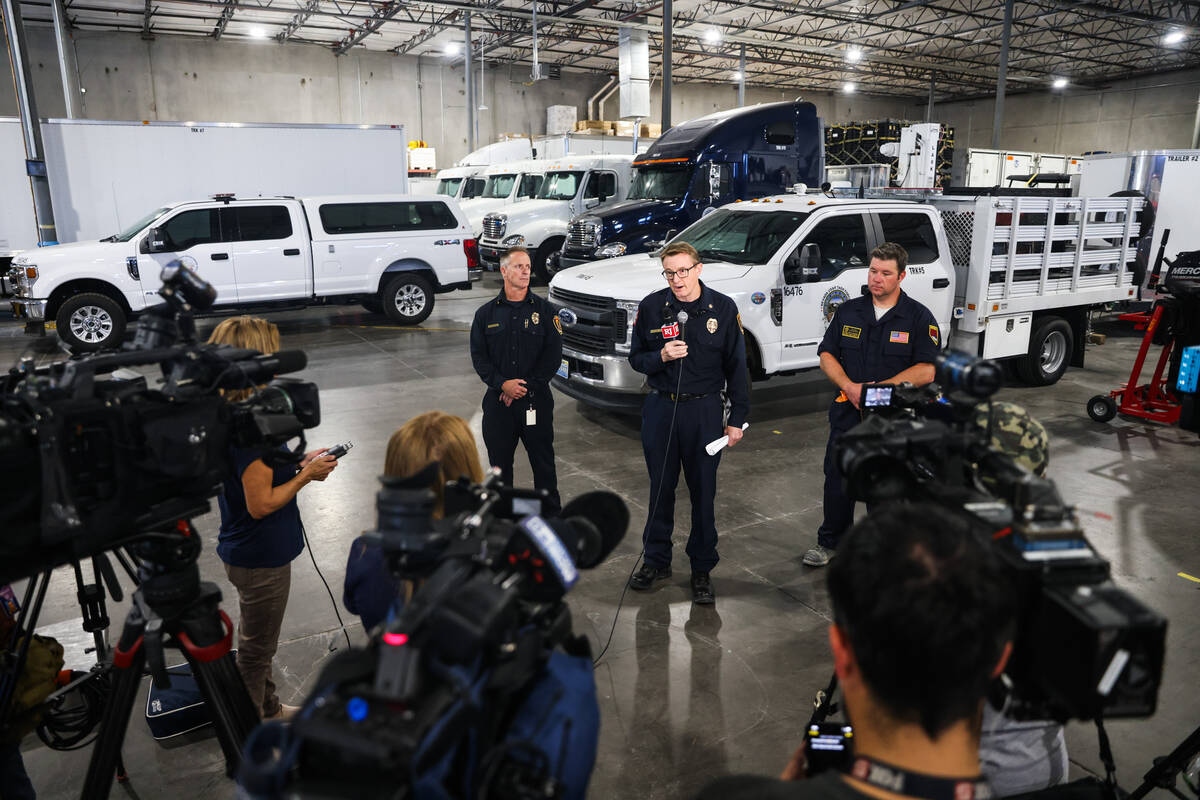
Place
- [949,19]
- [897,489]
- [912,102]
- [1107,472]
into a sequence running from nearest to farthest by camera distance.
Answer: [897,489] < [1107,472] < [949,19] < [912,102]

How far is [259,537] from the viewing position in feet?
9.39

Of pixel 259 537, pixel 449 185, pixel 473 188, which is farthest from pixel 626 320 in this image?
pixel 449 185

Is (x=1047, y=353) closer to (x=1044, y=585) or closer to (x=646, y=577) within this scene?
(x=646, y=577)

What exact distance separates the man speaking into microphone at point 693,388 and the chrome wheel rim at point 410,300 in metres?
8.91

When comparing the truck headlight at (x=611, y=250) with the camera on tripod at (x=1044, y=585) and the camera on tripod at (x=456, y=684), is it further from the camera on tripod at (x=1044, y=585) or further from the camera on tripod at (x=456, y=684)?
the camera on tripod at (x=456, y=684)

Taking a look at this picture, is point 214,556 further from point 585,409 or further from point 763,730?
point 585,409

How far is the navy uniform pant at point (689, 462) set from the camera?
167 inches

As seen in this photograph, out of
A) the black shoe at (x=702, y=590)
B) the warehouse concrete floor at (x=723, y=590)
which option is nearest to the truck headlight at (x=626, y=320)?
the warehouse concrete floor at (x=723, y=590)

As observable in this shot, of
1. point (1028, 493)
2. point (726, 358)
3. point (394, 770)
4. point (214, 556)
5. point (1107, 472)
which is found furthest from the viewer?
point (1107, 472)

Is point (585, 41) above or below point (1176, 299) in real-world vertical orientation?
above

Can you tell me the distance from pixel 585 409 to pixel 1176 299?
523cm

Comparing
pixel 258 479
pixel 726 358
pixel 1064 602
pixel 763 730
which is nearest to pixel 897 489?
pixel 1064 602

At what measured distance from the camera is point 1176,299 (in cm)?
641

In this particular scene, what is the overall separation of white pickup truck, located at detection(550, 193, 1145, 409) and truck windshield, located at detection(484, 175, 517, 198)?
1153 centimetres
